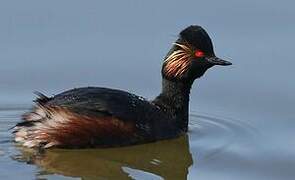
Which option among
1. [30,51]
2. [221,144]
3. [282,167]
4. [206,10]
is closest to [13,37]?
[30,51]

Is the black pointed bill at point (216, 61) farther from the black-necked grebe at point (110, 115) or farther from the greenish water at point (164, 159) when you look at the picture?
the greenish water at point (164, 159)

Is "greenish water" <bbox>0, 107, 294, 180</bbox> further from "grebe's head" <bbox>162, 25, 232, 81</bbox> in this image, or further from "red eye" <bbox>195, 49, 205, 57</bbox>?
"red eye" <bbox>195, 49, 205, 57</bbox>

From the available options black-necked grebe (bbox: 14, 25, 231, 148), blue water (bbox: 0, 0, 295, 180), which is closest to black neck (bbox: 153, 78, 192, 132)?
black-necked grebe (bbox: 14, 25, 231, 148)

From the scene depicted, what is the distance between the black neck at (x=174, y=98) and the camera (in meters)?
8.87

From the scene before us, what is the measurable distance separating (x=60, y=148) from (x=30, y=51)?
6.71ft

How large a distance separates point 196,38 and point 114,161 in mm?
1468

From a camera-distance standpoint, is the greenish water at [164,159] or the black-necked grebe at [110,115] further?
the black-necked grebe at [110,115]

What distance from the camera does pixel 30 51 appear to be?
9844 millimetres

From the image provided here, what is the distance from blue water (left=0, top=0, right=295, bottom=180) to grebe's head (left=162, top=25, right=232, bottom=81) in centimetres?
52

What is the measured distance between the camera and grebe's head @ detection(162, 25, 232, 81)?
28.3ft

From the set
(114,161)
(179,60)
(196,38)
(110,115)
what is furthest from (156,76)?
(114,161)

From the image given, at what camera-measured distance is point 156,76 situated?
966 cm

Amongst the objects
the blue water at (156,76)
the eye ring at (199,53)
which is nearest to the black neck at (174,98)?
the blue water at (156,76)

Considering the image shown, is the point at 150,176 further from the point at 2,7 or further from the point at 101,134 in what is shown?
the point at 2,7
